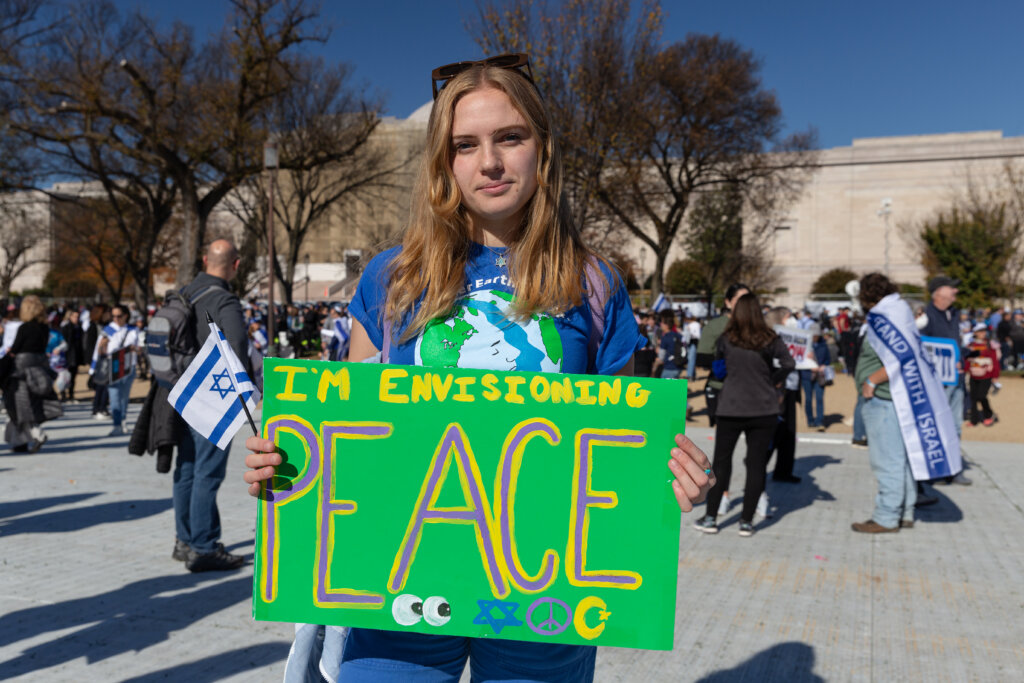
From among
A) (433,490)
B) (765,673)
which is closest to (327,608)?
(433,490)

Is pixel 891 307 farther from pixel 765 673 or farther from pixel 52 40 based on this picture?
pixel 52 40

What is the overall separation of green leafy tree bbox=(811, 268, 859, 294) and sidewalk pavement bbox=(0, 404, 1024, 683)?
55059 mm

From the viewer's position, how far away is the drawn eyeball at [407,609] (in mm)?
1683

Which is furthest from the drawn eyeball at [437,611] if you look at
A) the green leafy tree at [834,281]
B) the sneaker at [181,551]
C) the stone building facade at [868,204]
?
the stone building facade at [868,204]

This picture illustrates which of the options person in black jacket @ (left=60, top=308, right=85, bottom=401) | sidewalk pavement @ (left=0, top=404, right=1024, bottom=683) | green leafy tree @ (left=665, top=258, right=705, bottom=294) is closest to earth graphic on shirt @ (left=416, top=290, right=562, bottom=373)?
sidewalk pavement @ (left=0, top=404, right=1024, bottom=683)

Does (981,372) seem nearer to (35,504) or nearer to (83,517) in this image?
(83,517)

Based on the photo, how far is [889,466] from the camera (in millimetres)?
6344

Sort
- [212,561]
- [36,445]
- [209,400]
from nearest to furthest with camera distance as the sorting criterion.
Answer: [209,400] → [212,561] → [36,445]

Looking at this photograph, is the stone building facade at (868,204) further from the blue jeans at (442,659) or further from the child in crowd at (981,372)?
the blue jeans at (442,659)

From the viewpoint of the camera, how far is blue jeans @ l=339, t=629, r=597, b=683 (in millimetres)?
1714

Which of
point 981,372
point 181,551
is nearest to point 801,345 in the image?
point 981,372

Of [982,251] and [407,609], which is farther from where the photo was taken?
[982,251]

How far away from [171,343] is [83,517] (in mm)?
2572

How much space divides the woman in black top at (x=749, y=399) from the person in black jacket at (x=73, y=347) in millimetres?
12369
